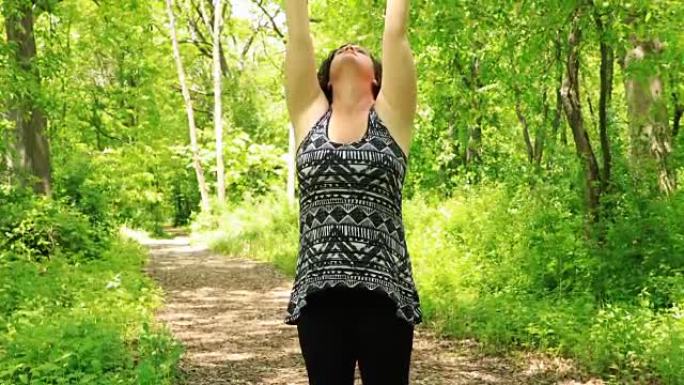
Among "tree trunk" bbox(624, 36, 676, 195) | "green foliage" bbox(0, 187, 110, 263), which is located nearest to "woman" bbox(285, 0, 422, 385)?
"tree trunk" bbox(624, 36, 676, 195)

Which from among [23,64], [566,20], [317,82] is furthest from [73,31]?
[317,82]

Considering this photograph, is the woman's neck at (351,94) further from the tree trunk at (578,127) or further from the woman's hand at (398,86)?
the tree trunk at (578,127)

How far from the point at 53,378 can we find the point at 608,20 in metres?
5.51

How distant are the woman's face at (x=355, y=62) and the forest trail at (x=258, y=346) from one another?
14.4 feet

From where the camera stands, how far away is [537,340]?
6.92 metres

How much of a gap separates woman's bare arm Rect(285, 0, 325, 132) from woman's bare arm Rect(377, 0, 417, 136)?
208mm

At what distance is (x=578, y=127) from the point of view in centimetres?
822

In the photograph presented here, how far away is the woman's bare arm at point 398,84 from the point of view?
86.0 inches

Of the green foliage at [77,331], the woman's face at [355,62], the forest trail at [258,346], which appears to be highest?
the woman's face at [355,62]

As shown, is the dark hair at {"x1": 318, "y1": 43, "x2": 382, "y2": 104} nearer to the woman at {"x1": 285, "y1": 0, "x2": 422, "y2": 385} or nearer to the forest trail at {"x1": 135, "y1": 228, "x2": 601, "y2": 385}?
the woman at {"x1": 285, "y1": 0, "x2": 422, "y2": 385}

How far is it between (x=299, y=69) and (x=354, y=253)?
2.01ft

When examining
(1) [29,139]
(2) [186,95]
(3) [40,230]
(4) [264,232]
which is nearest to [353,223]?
(3) [40,230]

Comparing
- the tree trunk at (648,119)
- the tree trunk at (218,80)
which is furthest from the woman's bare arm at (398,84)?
the tree trunk at (218,80)

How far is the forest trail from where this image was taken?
641cm
